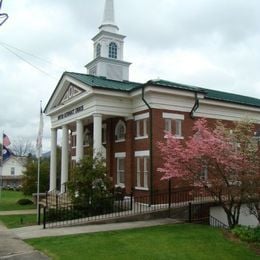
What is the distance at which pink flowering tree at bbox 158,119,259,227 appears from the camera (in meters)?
16.5

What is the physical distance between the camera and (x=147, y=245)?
1342cm

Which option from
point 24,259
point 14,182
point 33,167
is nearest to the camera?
point 24,259

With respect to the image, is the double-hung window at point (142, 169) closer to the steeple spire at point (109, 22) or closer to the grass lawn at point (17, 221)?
the grass lawn at point (17, 221)

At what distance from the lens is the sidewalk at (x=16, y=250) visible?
12.1m

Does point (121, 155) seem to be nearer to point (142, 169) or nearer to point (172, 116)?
point (142, 169)

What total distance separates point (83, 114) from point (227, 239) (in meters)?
14.4

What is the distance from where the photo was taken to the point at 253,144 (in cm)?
1689

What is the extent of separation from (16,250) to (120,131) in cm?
1482

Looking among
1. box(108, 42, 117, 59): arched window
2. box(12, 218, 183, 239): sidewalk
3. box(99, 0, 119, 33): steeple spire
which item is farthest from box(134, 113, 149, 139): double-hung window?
box(99, 0, 119, 33): steeple spire

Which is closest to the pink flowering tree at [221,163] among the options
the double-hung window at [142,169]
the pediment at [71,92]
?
the double-hung window at [142,169]

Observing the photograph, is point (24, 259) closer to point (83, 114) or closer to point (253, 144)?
point (253, 144)

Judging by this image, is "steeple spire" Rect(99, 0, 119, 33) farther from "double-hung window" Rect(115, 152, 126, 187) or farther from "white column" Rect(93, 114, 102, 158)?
"double-hung window" Rect(115, 152, 126, 187)

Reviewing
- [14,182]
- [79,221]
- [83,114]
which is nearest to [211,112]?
[83,114]

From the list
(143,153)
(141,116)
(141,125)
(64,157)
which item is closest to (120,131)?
(141,125)
